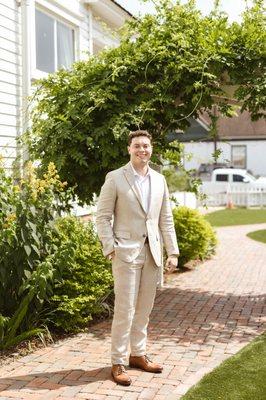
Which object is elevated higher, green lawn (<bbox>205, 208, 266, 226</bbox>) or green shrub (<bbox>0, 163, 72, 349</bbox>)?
green shrub (<bbox>0, 163, 72, 349</bbox>)

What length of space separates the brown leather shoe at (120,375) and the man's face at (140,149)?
172 centimetres

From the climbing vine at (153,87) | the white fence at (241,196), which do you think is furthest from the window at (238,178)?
the climbing vine at (153,87)

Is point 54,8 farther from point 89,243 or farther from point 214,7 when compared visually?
point 89,243

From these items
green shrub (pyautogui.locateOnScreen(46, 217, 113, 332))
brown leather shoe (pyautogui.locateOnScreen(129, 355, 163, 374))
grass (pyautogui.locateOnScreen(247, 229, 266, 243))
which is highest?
green shrub (pyautogui.locateOnScreen(46, 217, 113, 332))

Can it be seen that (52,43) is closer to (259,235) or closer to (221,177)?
(259,235)

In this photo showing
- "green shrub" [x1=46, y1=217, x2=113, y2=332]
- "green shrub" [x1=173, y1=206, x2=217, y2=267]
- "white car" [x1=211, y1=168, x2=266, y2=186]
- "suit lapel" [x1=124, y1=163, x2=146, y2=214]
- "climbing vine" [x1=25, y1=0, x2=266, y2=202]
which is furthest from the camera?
"white car" [x1=211, y1=168, x2=266, y2=186]

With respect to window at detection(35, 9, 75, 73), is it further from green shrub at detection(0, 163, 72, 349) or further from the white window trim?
green shrub at detection(0, 163, 72, 349)

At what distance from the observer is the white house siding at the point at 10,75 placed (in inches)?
384

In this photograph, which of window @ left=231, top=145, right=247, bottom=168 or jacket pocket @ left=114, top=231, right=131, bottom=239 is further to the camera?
window @ left=231, top=145, right=247, bottom=168

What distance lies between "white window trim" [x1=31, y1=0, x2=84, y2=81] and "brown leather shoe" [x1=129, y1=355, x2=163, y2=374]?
658 centimetres

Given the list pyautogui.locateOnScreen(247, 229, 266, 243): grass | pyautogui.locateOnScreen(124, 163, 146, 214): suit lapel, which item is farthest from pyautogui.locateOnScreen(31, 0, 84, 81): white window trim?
pyautogui.locateOnScreen(247, 229, 266, 243): grass

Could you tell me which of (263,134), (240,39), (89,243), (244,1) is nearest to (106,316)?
(89,243)

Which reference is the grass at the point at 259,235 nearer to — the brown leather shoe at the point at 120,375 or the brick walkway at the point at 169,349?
the brick walkway at the point at 169,349

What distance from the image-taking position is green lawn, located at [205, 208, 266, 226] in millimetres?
20375
